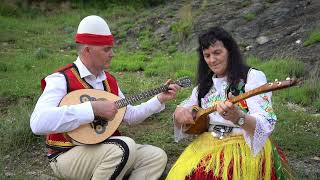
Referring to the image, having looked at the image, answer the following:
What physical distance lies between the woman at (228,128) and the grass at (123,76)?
95 centimetres

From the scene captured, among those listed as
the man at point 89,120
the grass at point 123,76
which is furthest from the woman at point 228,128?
the grass at point 123,76

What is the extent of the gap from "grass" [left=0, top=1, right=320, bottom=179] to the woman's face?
120cm

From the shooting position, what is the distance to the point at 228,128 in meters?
3.44

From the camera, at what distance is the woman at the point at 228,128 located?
3.17 meters

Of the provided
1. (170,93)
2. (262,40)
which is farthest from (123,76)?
(170,93)

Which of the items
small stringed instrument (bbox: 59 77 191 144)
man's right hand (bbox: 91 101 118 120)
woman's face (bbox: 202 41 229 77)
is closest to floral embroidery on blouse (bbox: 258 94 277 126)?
woman's face (bbox: 202 41 229 77)

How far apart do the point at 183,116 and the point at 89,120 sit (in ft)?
2.11

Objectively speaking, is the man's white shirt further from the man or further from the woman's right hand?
the woman's right hand

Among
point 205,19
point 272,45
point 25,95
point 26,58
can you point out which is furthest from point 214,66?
point 205,19

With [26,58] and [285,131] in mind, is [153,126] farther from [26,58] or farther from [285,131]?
[26,58]

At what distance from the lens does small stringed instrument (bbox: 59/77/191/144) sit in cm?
345

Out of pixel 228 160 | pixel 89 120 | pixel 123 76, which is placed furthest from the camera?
pixel 123 76

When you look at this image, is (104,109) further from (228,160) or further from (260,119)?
(260,119)

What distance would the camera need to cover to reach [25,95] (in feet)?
20.4
